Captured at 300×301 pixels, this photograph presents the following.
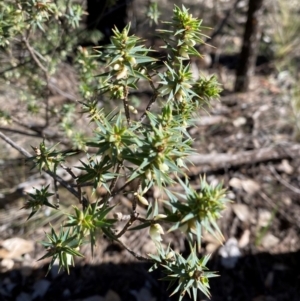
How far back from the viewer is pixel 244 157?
11.9ft

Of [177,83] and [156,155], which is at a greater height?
[177,83]

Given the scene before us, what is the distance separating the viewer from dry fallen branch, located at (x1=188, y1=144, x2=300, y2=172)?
3.57m

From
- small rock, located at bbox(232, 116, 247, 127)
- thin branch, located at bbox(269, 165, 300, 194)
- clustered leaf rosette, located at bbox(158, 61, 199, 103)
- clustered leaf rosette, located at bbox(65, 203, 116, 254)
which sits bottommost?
clustered leaf rosette, located at bbox(65, 203, 116, 254)

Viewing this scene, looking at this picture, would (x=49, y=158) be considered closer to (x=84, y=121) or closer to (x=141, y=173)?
(x=141, y=173)

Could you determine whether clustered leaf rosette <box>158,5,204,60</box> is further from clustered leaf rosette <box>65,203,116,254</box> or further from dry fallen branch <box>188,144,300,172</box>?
dry fallen branch <box>188,144,300,172</box>

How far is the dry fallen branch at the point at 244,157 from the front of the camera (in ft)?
11.7

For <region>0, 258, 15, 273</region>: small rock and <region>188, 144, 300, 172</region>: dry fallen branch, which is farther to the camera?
<region>188, 144, 300, 172</region>: dry fallen branch

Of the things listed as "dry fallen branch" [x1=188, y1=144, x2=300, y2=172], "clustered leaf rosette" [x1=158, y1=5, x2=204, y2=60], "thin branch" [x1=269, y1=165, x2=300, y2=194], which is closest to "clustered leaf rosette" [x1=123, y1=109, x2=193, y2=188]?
"clustered leaf rosette" [x1=158, y1=5, x2=204, y2=60]

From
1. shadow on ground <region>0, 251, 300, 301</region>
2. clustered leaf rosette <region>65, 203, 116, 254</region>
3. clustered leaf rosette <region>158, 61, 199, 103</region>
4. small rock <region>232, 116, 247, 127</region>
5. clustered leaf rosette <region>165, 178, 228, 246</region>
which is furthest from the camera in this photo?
small rock <region>232, 116, 247, 127</region>

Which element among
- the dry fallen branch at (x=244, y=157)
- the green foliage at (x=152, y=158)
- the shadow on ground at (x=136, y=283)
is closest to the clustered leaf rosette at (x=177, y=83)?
the green foliage at (x=152, y=158)

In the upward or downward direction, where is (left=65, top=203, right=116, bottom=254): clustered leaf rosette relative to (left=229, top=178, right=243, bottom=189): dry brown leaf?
downward

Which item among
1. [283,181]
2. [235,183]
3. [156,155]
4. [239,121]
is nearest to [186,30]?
[156,155]

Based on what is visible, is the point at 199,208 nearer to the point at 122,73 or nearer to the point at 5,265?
the point at 122,73

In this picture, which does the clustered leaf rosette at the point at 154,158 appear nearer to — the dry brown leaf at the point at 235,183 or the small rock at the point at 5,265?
the small rock at the point at 5,265
